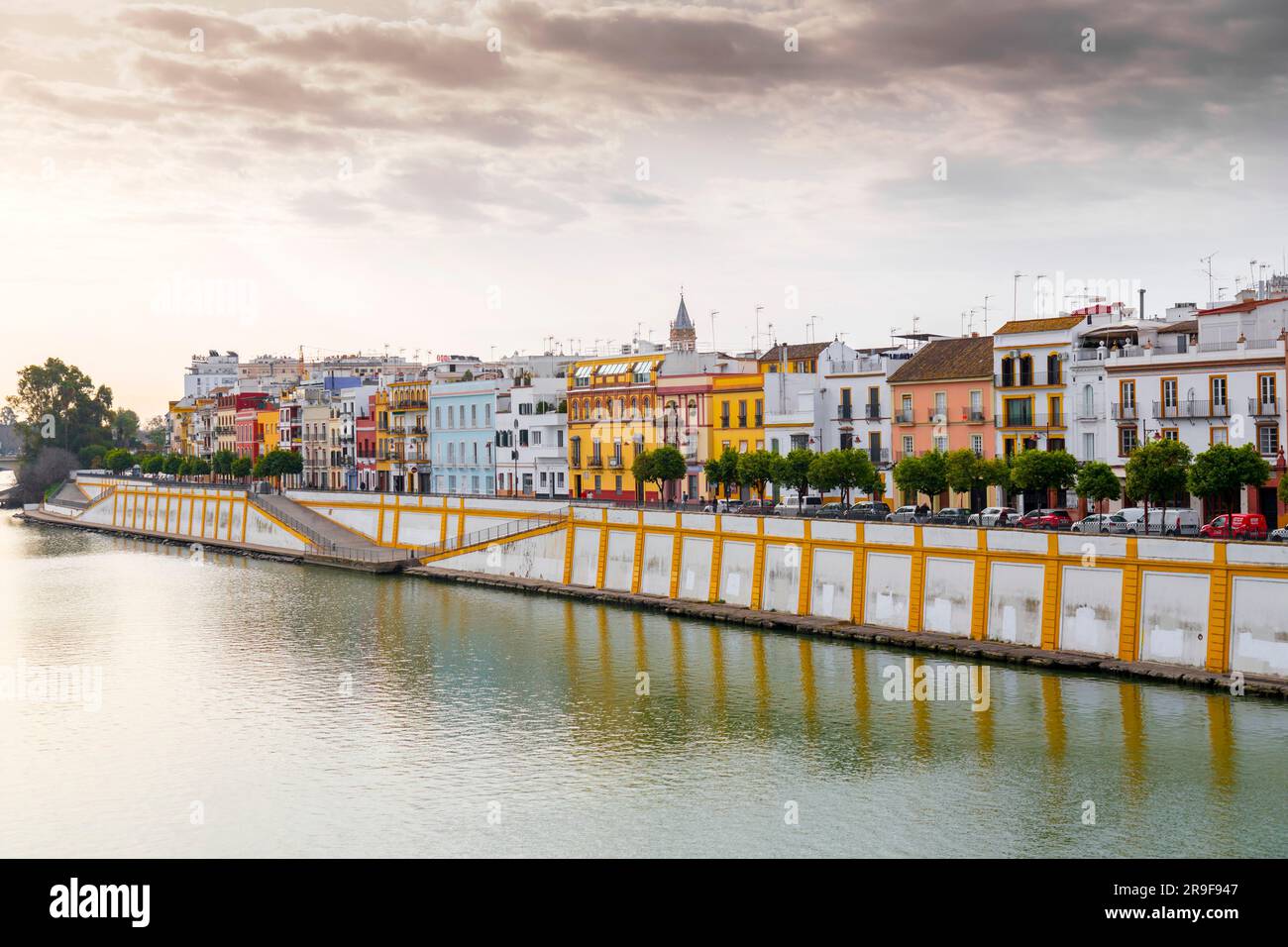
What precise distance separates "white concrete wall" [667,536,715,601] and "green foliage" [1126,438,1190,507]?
15.6m

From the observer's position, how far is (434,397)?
99.4m

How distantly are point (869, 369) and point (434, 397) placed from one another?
38.7 meters

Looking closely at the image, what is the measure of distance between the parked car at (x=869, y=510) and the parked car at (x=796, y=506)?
6.79ft

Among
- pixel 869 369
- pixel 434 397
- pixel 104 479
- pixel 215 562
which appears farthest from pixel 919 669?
pixel 104 479

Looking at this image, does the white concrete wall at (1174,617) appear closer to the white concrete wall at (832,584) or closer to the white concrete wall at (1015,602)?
the white concrete wall at (1015,602)

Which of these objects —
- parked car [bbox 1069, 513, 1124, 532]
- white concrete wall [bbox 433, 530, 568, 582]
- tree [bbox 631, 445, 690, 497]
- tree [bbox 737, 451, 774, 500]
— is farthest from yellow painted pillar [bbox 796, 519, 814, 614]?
tree [bbox 631, 445, 690, 497]

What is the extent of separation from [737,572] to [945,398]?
65.9 feet

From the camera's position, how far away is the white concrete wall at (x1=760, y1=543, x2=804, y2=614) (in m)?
48.8

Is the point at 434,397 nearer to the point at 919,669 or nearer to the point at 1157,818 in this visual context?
the point at 919,669

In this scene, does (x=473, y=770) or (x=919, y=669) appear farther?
(x=919, y=669)

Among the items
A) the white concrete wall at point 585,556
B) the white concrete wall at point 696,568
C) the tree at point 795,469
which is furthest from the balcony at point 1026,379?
the white concrete wall at point 585,556

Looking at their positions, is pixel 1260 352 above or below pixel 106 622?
above

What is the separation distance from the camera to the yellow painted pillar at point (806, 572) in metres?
48.1

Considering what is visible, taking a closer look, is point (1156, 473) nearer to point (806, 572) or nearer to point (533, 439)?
point (806, 572)
